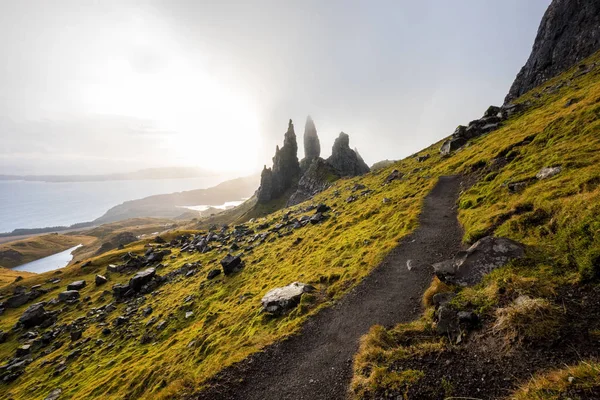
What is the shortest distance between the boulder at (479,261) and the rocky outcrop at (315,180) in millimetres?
110146

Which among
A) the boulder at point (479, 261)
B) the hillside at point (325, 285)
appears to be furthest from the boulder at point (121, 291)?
the boulder at point (479, 261)

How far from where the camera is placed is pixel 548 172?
19.0m

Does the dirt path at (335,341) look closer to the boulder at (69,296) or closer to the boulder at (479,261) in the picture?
the boulder at (479,261)

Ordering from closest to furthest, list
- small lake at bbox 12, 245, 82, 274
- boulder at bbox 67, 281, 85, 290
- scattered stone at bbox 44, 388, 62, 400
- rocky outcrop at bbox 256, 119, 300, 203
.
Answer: scattered stone at bbox 44, 388, 62, 400 < boulder at bbox 67, 281, 85, 290 < small lake at bbox 12, 245, 82, 274 < rocky outcrop at bbox 256, 119, 300, 203

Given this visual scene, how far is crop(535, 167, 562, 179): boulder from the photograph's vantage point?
18469mm

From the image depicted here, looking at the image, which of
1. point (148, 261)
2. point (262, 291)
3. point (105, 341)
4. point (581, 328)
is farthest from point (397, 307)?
point (148, 261)

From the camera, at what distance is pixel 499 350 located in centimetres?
826

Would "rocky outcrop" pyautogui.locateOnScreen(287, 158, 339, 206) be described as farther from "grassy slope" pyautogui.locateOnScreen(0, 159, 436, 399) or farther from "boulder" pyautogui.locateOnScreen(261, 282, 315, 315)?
"boulder" pyautogui.locateOnScreen(261, 282, 315, 315)

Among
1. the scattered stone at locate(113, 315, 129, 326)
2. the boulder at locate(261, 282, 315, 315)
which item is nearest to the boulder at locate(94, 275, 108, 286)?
the scattered stone at locate(113, 315, 129, 326)

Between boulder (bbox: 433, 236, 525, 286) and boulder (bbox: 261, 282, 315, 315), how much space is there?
35.0 ft

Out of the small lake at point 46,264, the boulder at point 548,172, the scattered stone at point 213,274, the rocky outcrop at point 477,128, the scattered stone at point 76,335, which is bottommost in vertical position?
the small lake at point 46,264

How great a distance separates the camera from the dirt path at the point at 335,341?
11438 millimetres

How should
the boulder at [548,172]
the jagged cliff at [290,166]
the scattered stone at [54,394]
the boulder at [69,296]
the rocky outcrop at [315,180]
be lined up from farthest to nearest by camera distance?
the jagged cliff at [290,166], the rocky outcrop at [315,180], the boulder at [69,296], the scattered stone at [54,394], the boulder at [548,172]

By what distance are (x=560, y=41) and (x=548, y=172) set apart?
424 ft
